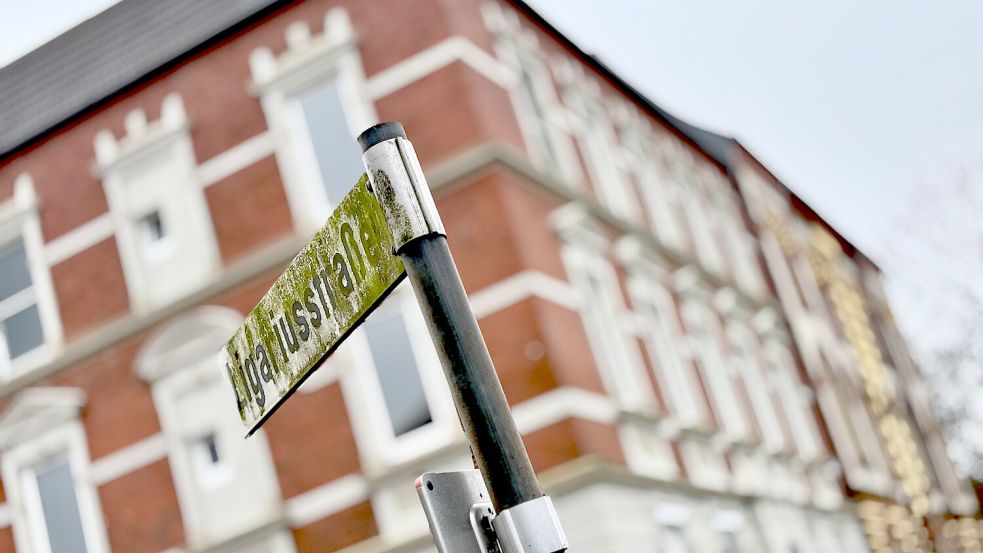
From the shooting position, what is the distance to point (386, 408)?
14250 millimetres

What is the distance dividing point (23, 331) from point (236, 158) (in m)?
3.83

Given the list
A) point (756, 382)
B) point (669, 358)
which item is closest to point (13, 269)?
point (669, 358)

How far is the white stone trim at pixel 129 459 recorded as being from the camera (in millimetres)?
15367

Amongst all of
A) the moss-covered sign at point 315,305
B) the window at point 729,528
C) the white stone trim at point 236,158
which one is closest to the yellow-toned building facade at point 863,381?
the window at point 729,528

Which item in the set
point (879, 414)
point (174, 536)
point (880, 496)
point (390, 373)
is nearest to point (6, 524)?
point (174, 536)

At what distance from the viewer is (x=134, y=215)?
1612cm

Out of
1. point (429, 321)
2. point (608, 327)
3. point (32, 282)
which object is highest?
point (32, 282)

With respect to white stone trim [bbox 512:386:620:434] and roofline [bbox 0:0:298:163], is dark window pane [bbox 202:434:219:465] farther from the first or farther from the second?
roofline [bbox 0:0:298:163]

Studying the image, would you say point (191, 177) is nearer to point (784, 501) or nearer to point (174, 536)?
point (174, 536)

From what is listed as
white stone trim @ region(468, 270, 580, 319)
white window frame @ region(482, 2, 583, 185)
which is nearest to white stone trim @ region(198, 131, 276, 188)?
white window frame @ region(482, 2, 583, 185)

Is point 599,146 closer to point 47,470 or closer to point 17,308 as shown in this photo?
point 17,308

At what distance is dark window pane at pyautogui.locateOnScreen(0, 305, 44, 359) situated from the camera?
1672 cm

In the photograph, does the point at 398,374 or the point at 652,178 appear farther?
the point at 652,178

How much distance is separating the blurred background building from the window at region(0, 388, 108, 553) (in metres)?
0.03
